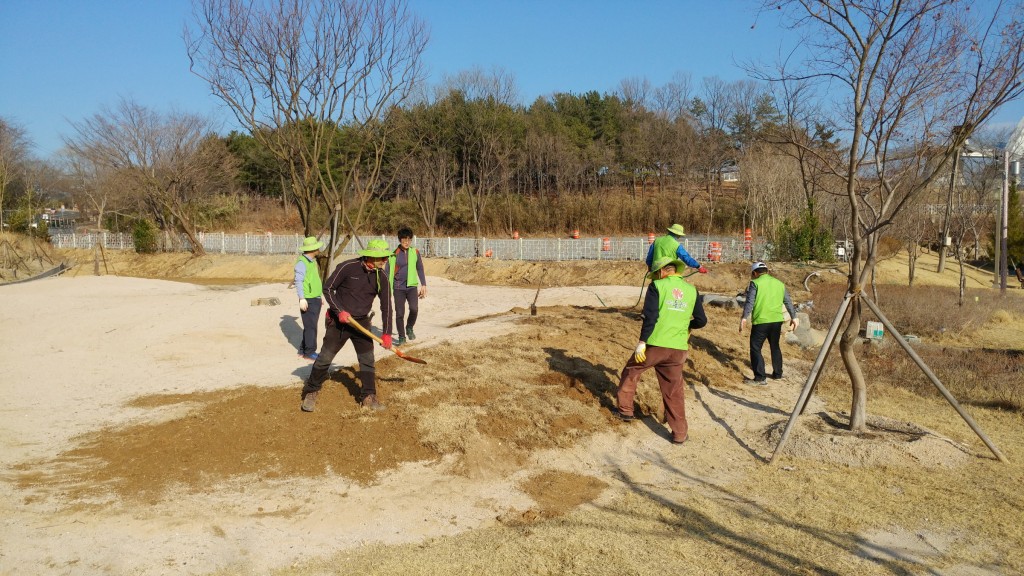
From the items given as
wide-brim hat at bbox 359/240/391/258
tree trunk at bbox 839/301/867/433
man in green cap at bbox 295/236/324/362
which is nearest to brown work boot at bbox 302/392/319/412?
wide-brim hat at bbox 359/240/391/258

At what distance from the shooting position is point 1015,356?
12430 mm

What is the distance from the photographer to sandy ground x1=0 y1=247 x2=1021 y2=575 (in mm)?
4668

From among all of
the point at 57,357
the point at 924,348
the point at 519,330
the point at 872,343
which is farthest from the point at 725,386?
the point at 57,357

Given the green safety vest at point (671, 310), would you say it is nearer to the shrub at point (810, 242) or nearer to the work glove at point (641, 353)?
the work glove at point (641, 353)

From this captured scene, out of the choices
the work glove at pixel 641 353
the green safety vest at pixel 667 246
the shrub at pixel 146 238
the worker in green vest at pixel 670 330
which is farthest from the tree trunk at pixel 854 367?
the shrub at pixel 146 238

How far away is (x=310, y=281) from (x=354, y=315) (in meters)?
2.85

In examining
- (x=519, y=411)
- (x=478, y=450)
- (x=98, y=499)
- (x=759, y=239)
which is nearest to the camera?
(x=98, y=499)

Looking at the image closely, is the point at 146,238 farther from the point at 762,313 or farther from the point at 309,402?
the point at 762,313

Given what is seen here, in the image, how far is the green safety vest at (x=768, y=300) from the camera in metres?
9.86

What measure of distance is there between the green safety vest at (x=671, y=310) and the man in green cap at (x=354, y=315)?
2.87 metres

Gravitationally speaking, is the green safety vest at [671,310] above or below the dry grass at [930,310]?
above

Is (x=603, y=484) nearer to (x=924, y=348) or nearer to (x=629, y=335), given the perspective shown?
(x=629, y=335)

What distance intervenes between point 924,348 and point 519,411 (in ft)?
32.8

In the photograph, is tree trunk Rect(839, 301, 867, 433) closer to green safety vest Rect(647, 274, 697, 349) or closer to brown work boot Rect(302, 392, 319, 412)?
green safety vest Rect(647, 274, 697, 349)
